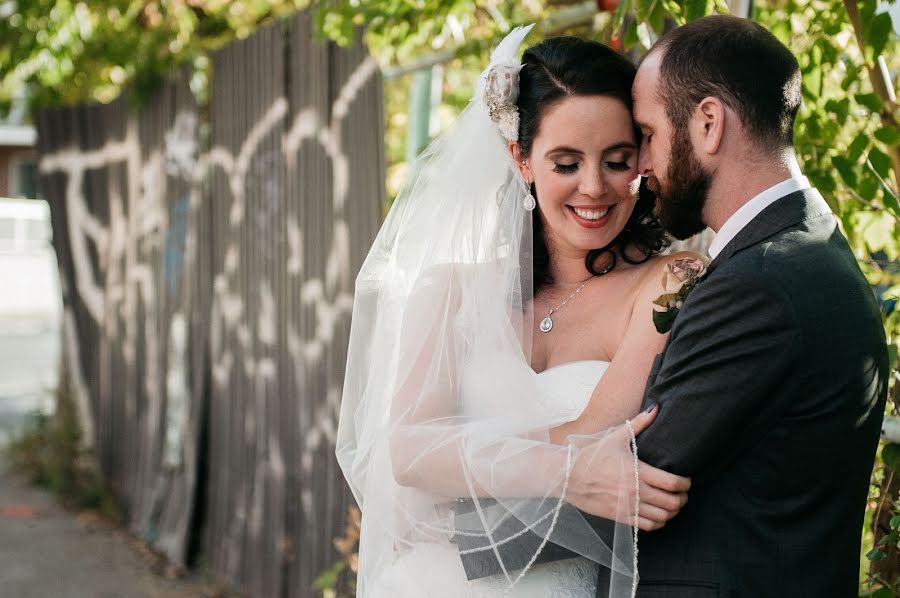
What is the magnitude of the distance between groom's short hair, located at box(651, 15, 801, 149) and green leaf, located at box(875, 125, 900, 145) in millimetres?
664

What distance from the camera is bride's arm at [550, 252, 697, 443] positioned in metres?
2.00

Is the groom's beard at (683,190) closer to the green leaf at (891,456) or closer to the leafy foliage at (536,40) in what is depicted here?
the leafy foliage at (536,40)

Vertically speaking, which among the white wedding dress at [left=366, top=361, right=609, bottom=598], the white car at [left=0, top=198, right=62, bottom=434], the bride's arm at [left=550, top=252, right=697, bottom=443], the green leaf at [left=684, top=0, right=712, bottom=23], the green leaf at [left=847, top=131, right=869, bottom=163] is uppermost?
the green leaf at [left=684, top=0, right=712, bottom=23]

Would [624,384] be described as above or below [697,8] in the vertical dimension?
below

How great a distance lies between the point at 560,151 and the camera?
2.29 metres

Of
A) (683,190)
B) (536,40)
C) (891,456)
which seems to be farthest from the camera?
(536,40)

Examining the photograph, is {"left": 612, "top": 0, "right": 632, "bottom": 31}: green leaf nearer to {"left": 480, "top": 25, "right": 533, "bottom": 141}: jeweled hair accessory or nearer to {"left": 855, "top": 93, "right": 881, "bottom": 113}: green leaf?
{"left": 480, "top": 25, "right": 533, "bottom": 141}: jeweled hair accessory

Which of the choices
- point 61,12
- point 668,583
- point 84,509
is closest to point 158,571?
point 84,509

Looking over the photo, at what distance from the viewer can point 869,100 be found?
2.42m

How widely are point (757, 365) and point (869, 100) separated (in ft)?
3.60

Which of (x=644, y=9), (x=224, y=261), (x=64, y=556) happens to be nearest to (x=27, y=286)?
(x=64, y=556)

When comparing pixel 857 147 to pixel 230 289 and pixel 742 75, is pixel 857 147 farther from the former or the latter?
pixel 230 289

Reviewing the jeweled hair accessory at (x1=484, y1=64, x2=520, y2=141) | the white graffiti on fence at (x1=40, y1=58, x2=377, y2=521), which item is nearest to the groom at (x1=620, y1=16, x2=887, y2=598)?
the jeweled hair accessory at (x1=484, y1=64, x2=520, y2=141)

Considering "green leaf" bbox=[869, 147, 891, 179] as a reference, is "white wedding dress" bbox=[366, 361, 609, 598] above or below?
below
